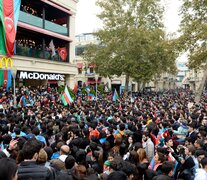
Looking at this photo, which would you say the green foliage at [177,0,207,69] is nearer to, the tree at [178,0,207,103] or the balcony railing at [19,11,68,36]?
the tree at [178,0,207,103]

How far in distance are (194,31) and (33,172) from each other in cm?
1968

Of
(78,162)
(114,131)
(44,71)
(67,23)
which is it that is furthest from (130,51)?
(78,162)

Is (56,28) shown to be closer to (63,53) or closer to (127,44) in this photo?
(63,53)

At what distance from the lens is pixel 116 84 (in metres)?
53.2

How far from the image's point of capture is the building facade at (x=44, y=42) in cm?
2288

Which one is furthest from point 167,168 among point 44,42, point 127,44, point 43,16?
point 127,44

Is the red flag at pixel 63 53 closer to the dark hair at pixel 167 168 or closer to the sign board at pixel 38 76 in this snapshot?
the sign board at pixel 38 76

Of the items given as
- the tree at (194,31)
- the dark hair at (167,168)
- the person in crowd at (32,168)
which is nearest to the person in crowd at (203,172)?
the dark hair at (167,168)

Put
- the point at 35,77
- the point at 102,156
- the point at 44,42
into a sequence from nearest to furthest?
the point at 102,156 → the point at 35,77 → the point at 44,42

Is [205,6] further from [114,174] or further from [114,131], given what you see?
[114,174]

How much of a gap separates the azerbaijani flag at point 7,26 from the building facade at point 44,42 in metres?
0.84

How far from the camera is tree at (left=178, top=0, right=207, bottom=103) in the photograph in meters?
20.7

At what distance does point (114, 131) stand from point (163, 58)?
90.4 feet

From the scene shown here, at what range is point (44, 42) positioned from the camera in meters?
25.8
